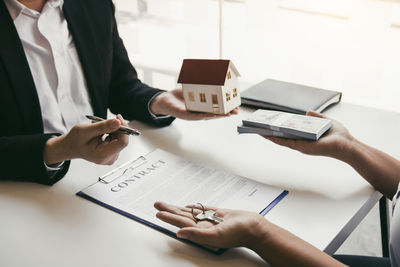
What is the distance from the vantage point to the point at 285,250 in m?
0.82

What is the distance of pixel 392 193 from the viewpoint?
1.07m

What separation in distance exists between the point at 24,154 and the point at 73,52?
0.45 m

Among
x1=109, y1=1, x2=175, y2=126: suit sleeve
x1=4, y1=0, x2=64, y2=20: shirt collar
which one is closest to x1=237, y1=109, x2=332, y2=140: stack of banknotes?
x1=109, y1=1, x2=175, y2=126: suit sleeve

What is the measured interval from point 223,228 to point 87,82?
0.79 meters

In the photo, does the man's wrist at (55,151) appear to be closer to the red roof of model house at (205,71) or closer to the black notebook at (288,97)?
the red roof of model house at (205,71)

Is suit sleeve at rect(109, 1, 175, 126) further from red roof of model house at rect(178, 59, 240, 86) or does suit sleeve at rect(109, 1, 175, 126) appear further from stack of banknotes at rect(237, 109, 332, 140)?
stack of banknotes at rect(237, 109, 332, 140)

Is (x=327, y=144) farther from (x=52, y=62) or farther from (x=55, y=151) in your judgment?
(x=52, y=62)

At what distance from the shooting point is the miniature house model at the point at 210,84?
1.17 meters

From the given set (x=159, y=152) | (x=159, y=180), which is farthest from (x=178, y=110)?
(x=159, y=180)

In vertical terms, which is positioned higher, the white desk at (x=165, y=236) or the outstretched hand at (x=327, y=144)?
the outstretched hand at (x=327, y=144)

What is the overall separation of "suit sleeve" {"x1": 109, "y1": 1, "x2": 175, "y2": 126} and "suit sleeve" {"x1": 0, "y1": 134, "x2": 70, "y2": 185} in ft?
1.30

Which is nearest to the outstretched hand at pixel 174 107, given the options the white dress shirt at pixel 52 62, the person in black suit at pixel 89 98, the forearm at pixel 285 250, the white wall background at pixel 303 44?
the person in black suit at pixel 89 98

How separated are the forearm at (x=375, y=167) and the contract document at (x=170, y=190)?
191 mm

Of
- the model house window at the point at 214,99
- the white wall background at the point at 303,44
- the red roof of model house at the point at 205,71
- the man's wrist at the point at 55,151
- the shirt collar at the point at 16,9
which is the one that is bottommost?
the white wall background at the point at 303,44
